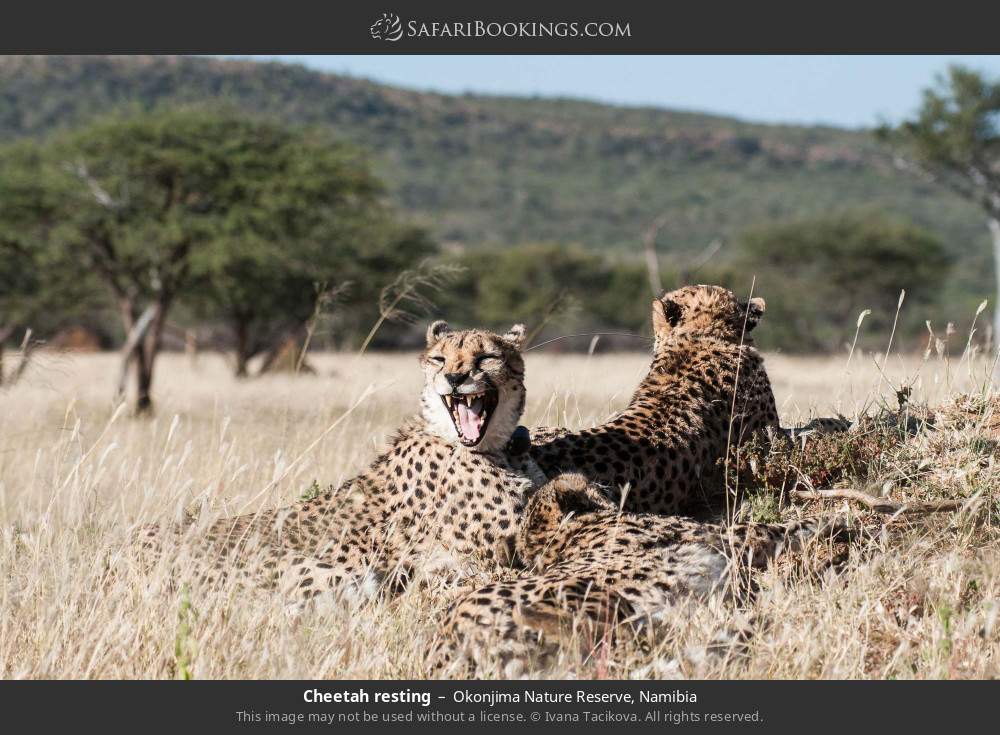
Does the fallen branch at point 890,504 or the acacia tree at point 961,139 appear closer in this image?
the fallen branch at point 890,504

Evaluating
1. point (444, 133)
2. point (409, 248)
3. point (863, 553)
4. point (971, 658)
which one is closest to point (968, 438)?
point (863, 553)

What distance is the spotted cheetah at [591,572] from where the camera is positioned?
3340 mm

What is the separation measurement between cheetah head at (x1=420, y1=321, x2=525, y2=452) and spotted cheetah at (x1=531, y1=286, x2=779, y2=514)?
13.9 inches

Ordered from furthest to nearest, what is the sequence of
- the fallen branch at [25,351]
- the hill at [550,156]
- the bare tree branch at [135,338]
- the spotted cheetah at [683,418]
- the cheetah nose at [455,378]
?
the hill at [550,156]
the bare tree branch at [135,338]
the fallen branch at [25,351]
the spotted cheetah at [683,418]
the cheetah nose at [455,378]

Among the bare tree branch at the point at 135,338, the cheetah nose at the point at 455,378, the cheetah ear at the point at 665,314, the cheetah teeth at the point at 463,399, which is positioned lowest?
the cheetah teeth at the point at 463,399

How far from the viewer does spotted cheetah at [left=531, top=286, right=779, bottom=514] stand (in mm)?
4594

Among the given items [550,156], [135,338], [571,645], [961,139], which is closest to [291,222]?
[135,338]

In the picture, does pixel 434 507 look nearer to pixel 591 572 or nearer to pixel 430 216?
pixel 591 572

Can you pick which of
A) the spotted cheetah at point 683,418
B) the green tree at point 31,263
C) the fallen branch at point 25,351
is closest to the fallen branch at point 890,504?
the spotted cheetah at point 683,418

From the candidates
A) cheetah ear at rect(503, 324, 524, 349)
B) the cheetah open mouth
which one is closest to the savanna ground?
the cheetah open mouth

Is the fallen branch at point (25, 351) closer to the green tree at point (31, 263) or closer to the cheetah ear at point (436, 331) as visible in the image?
the cheetah ear at point (436, 331)

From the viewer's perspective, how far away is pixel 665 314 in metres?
5.39

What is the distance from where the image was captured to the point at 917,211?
81938mm

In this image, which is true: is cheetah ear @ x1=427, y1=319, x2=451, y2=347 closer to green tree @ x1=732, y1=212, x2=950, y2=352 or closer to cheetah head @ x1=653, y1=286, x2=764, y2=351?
cheetah head @ x1=653, y1=286, x2=764, y2=351
